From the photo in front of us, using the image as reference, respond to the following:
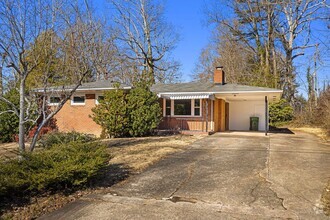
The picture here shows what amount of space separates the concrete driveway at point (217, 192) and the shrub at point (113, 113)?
24.0 feet

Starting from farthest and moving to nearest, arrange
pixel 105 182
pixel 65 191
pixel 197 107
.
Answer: pixel 197 107 < pixel 105 182 < pixel 65 191

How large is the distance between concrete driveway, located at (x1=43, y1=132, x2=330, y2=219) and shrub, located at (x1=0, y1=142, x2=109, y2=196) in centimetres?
66

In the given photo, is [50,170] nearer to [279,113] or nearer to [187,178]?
[187,178]

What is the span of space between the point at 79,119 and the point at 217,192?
1511 cm

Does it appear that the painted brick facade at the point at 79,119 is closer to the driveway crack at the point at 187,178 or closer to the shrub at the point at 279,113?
the driveway crack at the point at 187,178

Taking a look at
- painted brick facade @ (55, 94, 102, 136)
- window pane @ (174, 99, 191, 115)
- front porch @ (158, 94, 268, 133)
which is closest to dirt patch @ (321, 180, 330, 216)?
front porch @ (158, 94, 268, 133)

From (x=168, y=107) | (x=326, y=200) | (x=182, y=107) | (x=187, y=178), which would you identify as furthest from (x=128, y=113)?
(x=326, y=200)

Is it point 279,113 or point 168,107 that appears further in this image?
point 279,113

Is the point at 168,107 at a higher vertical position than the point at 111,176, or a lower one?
higher

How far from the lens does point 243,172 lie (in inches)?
304

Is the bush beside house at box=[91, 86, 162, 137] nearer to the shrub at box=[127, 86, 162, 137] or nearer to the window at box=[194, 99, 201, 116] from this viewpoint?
the shrub at box=[127, 86, 162, 137]

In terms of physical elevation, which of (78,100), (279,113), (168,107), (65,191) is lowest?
(65,191)

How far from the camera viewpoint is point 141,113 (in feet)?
53.8

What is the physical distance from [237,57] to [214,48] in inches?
190
